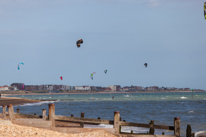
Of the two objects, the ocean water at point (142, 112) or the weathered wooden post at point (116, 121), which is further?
the ocean water at point (142, 112)

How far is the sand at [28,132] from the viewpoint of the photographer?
14000mm

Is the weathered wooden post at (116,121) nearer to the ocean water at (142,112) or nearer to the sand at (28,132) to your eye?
the sand at (28,132)

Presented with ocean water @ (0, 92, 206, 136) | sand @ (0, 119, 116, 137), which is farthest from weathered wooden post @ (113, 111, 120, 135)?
ocean water @ (0, 92, 206, 136)

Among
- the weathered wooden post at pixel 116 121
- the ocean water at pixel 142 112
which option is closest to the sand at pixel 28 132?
the weathered wooden post at pixel 116 121

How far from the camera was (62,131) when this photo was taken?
620 inches

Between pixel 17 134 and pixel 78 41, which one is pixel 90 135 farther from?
pixel 78 41

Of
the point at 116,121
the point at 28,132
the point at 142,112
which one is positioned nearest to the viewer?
the point at 28,132

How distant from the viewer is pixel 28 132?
14469 mm

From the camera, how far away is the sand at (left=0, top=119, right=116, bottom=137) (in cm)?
1400

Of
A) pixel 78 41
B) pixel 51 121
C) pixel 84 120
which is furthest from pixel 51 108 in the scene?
pixel 78 41

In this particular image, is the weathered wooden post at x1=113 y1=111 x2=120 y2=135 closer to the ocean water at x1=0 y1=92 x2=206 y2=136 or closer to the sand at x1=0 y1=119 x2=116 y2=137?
the sand at x1=0 y1=119 x2=116 y2=137

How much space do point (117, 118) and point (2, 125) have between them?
509cm

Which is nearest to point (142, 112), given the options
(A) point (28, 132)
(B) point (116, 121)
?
(B) point (116, 121)

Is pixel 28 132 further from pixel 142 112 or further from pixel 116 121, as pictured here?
pixel 142 112
